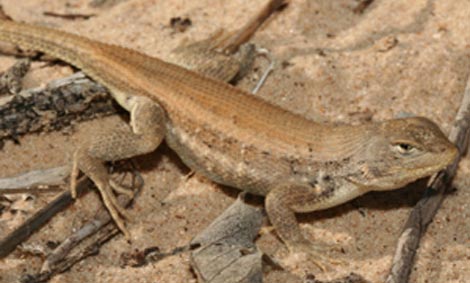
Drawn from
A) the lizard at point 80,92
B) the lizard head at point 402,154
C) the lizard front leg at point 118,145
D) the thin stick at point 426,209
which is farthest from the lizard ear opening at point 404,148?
the lizard at point 80,92

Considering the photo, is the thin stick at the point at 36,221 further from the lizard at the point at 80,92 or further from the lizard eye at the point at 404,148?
the lizard eye at the point at 404,148

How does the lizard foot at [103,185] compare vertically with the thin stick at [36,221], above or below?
above

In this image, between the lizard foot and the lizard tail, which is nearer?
the lizard foot

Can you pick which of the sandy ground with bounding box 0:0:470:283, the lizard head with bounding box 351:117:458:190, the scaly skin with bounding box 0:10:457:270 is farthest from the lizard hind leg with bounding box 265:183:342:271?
the lizard head with bounding box 351:117:458:190

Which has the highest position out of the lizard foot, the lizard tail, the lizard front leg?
the lizard tail

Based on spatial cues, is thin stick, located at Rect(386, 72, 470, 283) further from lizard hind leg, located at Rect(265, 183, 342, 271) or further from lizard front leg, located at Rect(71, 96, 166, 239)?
lizard front leg, located at Rect(71, 96, 166, 239)
